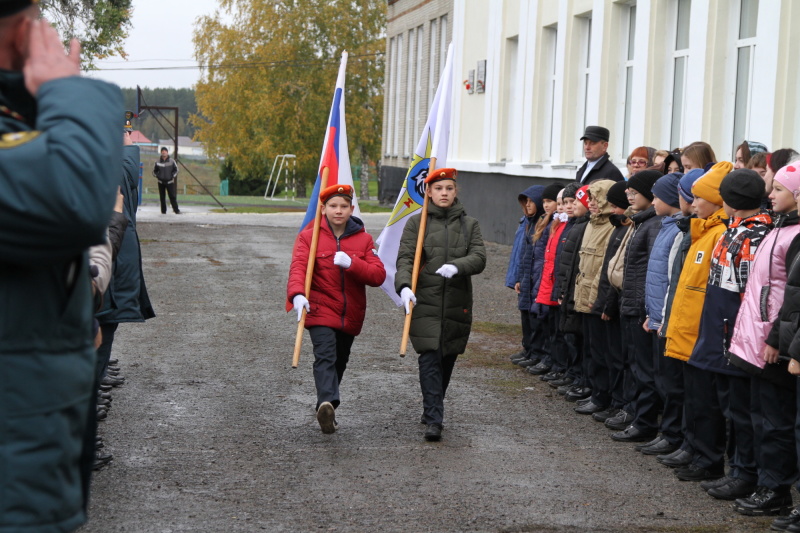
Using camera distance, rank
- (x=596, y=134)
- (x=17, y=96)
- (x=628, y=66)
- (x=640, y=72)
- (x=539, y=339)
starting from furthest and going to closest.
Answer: (x=628, y=66), (x=640, y=72), (x=596, y=134), (x=539, y=339), (x=17, y=96)

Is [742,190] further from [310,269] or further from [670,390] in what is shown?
[310,269]

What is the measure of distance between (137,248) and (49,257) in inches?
229

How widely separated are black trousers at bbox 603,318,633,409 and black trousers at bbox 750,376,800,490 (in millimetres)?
2307

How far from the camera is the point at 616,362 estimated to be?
8320 mm

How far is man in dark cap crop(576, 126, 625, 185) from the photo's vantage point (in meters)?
11.0

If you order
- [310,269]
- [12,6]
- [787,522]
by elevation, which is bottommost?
[787,522]

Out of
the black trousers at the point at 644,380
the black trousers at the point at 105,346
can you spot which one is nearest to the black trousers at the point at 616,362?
the black trousers at the point at 644,380

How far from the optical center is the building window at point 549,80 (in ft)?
73.1

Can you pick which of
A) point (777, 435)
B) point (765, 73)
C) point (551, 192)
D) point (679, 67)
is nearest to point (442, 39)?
point (679, 67)

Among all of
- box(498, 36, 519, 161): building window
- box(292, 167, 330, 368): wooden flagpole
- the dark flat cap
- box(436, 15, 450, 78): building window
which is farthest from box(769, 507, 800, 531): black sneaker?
box(436, 15, 450, 78): building window

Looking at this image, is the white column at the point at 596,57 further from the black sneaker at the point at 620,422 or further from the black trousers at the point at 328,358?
the black trousers at the point at 328,358

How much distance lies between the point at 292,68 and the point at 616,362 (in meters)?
56.4

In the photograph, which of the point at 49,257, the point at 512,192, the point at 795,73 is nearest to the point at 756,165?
the point at 795,73

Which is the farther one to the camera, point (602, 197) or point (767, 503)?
point (602, 197)
